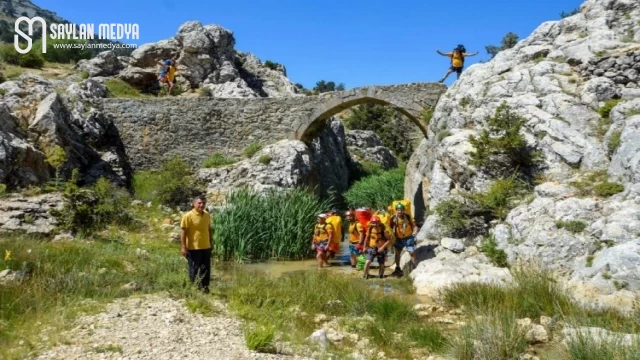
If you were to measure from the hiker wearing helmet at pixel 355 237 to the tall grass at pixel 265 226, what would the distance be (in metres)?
1.61

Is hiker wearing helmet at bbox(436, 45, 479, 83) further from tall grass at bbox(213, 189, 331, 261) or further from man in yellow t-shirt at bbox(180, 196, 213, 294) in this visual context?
man in yellow t-shirt at bbox(180, 196, 213, 294)

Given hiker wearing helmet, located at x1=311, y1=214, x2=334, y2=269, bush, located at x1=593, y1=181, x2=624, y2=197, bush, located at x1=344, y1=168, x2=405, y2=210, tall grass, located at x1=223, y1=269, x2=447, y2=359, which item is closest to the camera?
tall grass, located at x1=223, y1=269, x2=447, y2=359

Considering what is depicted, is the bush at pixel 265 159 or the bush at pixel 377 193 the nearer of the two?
the bush at pixel 265 159

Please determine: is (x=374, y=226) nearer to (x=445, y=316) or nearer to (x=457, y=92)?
(x=445, y=316)

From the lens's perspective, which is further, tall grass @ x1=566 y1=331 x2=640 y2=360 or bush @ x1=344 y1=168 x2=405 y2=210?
bush @ x1=344 y1=168 x2=405 y2=210

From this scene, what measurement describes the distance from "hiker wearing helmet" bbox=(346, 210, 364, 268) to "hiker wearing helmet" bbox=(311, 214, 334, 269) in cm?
47

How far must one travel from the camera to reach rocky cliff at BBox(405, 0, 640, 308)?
23.4 feet

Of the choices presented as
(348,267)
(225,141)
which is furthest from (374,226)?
(225,141)

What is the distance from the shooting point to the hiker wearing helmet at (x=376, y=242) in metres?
9.54

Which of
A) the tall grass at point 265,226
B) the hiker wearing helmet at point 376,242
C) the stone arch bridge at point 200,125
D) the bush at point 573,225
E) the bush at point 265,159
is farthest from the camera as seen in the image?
the stone arch bridge at point 200,125

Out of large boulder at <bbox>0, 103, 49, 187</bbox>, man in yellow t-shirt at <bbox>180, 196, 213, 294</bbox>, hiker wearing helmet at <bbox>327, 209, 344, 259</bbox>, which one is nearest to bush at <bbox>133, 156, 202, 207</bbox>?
large boulder at <bbox>0, 103, 49, 187</bbox>

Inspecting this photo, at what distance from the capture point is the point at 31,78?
54.2ft

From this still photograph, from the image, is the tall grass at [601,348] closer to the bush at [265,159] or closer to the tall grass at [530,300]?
the tall grass at [530,300]

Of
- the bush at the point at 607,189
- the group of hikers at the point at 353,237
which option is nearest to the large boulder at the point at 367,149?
the group of hikers at the point at 353,237
